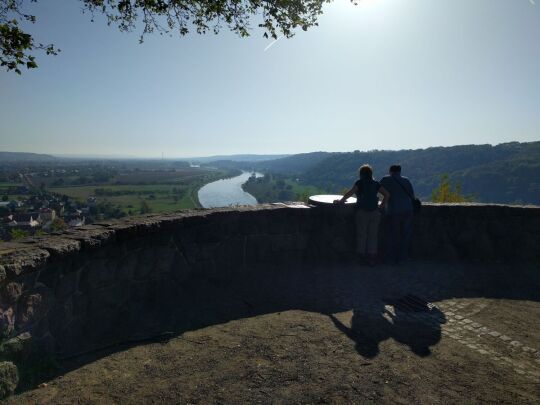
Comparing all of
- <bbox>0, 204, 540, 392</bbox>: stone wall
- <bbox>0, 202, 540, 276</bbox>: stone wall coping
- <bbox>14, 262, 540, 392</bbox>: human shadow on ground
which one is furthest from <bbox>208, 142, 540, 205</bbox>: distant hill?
<bbox>0, 202, 540, 276</bbox>: stone wall coping

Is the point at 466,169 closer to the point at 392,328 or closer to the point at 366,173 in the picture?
the point at 366,173

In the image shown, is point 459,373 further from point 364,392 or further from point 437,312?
point 437,312

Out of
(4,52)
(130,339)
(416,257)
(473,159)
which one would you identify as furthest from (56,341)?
(473,159)

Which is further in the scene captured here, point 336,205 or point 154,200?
point 154,200

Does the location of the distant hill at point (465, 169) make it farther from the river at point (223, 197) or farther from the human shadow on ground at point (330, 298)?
the human shadow on ground at point (330, 298)

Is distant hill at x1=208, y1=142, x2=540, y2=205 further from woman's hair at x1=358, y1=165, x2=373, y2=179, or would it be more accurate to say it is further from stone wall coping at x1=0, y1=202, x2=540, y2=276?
stone wall coping at x1=0, y1=202, x2=540, y2=276

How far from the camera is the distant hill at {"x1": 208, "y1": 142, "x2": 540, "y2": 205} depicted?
75.1 m

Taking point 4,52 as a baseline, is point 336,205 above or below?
below

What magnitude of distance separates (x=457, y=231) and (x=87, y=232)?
6348 mm

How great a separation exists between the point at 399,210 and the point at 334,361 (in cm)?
373

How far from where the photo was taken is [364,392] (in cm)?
292

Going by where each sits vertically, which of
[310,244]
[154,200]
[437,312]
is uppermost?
[310,244]

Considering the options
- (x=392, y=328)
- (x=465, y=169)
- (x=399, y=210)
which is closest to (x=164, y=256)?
(x=392, y=328)

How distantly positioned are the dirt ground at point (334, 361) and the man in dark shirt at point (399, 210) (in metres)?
1.76
